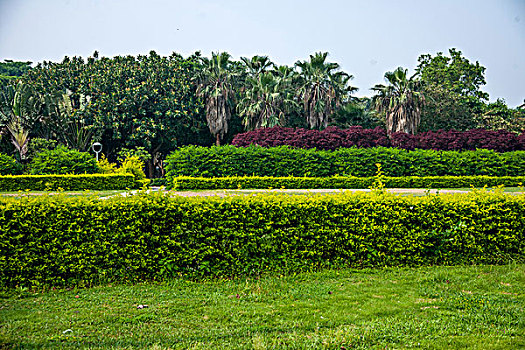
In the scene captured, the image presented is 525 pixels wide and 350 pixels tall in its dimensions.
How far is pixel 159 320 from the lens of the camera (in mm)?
3664

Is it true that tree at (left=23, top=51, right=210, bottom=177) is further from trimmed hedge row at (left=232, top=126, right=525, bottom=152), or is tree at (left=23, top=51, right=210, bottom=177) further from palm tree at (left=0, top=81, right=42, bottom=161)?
trimmed hedge row at (left=232, top=126, right=525, bottom=152)

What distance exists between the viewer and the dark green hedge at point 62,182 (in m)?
17.1

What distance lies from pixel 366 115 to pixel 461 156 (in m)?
15.7

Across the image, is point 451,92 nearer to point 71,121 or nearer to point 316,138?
point 316,138

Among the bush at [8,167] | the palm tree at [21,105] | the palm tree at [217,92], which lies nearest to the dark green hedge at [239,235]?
the bush at [8,167]

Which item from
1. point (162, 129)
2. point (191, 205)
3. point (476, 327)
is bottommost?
point (476, 327)

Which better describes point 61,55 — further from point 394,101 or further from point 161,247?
point 161,247

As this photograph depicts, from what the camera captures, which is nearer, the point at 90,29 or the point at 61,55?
the point at 90,29

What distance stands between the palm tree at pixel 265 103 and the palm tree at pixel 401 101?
7.53 meters

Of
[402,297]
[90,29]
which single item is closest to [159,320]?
[402,297]

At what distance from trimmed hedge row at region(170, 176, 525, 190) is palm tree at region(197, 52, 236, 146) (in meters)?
14.7

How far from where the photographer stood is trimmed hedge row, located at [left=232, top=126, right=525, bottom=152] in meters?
23.0

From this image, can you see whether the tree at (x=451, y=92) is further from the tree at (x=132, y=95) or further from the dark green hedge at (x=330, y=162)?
the tree at (x=132, y=95)

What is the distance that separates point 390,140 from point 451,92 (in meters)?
15.0
